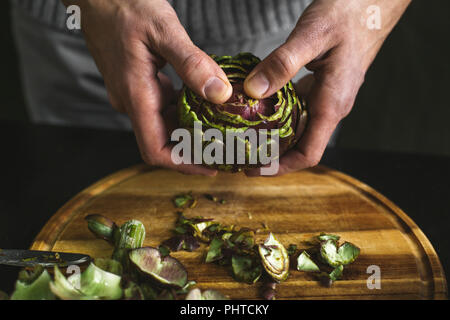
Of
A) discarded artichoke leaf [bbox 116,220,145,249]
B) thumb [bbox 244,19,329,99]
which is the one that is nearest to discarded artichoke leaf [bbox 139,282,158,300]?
discarded artichoke leaf [bbox 116,220,145,249]

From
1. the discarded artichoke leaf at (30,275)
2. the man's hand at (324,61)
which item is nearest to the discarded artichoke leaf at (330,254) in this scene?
the man's hand at (324,61)

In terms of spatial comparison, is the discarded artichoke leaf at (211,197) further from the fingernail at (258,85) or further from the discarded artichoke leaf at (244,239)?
the fingernail at (258,85)

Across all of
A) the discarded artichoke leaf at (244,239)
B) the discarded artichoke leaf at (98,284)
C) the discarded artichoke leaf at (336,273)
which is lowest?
the discarded artichoke leaf at (336,273)

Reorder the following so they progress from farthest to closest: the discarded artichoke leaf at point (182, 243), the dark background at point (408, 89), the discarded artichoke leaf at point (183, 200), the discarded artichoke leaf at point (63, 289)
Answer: the dark background at point (408, 89), the discarded artichoke leaf at point (183, 200), the discarded artichoke leaf at point (182, 243), the discarded artichoke leaf at point (63, 289)

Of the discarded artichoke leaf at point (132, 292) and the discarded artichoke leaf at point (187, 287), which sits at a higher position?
the discarded artichoke leaf at point (132, 292)

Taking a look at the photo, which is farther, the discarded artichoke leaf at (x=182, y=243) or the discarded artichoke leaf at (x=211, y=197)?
the discarded artichoke leaf at (x=211, y=197)

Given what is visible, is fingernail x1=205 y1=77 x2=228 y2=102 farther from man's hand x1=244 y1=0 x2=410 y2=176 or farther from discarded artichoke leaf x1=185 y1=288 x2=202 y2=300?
discarded artichoke leaf x1=185 y1=288 x2=202 y2=300

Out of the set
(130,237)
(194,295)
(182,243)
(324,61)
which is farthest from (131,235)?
(324,61)

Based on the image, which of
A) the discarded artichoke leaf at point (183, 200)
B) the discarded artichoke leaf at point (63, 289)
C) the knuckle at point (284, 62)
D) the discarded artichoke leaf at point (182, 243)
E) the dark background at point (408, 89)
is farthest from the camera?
the dark background at point (408, 89)
